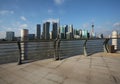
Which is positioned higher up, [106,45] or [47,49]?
[106,45]

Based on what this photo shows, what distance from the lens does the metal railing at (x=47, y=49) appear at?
5.63 meters

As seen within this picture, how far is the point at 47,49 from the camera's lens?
7125mm

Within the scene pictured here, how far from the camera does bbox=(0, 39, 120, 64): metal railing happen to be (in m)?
5.63

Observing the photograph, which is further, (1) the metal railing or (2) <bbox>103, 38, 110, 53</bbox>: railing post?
(2) <bbox>103, 38, 110, 53</bbox>: railing post

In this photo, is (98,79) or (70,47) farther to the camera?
(70,47)

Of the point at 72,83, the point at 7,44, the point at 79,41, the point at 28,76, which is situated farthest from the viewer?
the point at 79,41

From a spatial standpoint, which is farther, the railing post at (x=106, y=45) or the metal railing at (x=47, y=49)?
the railing post at (x=106, y=45)

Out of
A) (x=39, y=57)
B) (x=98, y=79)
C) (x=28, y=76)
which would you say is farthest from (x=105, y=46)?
(x=28, y=76)

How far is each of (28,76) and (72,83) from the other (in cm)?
140

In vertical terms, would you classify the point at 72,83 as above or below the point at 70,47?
below

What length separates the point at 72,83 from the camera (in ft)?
10.8

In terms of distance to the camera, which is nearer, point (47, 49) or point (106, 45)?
point (47, 49)

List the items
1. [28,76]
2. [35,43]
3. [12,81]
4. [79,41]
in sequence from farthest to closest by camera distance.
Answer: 1. [79,41]
2. [35,43]
3. [28,76]
4. [12,81]

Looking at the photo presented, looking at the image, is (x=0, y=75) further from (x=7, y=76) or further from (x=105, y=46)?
(x=105, y=46)
